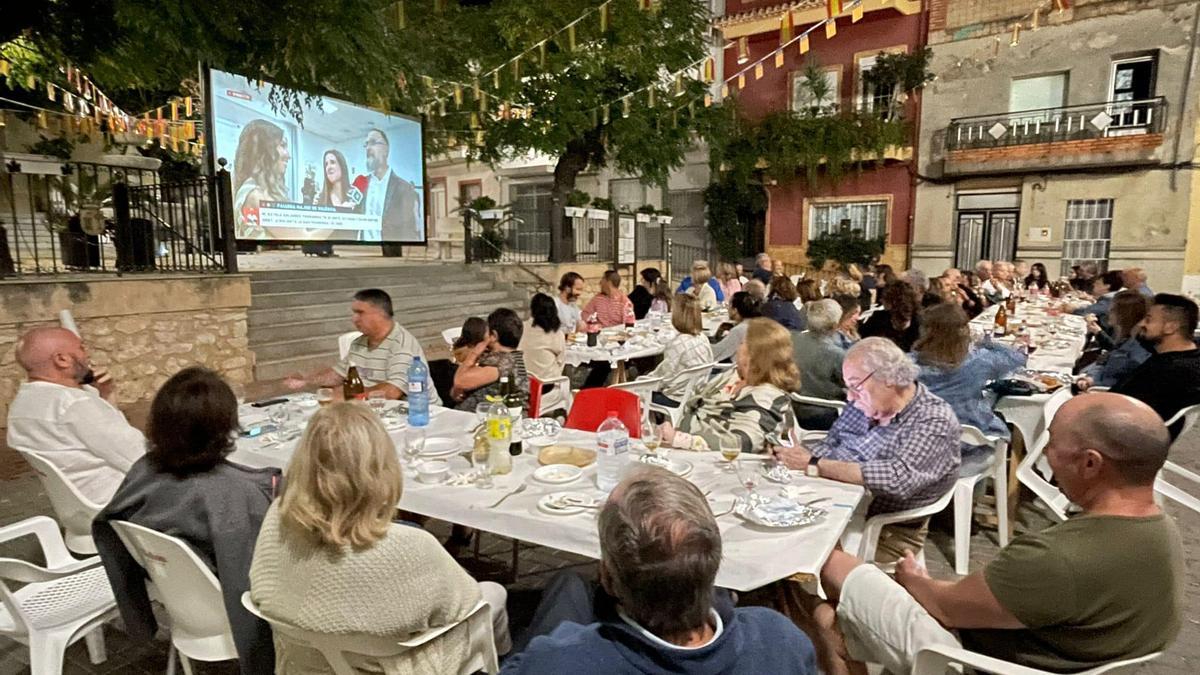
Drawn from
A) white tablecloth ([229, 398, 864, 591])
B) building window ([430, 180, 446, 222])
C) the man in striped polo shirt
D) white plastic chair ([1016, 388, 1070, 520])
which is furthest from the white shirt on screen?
building window ([430, 180, 446, 222])

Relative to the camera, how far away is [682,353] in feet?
16.7

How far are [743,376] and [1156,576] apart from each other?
5.48 feet

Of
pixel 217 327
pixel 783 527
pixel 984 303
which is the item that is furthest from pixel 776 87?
pixel 783 527

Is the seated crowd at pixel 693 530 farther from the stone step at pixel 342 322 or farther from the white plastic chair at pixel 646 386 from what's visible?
the stone step at pixel 342 322

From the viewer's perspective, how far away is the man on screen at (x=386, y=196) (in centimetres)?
973

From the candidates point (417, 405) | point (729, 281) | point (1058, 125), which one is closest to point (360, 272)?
point (729, 281)

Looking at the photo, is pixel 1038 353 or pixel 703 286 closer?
pixel 1038 353

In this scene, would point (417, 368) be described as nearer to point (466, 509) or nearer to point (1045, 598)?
point (466, 509)

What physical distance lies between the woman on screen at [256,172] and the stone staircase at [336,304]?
0.90 metres

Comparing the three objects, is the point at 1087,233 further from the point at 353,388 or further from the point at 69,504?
the point at 69,504

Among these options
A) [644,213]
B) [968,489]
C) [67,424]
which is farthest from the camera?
[644,213]

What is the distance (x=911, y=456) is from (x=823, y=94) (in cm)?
1638

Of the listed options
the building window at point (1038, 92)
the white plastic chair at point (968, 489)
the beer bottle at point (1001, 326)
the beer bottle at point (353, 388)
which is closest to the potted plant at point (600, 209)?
the beer bottle at point (1001, 326)

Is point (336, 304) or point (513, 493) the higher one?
point (336, 304)
